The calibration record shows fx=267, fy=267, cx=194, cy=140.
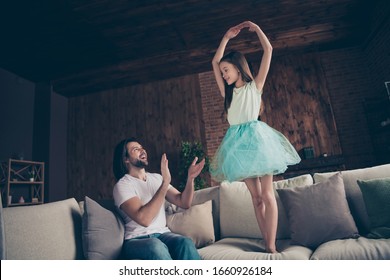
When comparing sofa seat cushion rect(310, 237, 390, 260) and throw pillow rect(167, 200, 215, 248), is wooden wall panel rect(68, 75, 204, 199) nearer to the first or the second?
throw pillow rect(167, 200, 215, 248)

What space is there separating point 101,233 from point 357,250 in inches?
46.2

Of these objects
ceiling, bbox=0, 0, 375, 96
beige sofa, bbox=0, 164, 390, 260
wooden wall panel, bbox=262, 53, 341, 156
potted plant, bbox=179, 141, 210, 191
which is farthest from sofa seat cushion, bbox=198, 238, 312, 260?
wooden wall panel, bbox=262, 53, 341, 156

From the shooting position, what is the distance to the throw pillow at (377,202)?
1350mm

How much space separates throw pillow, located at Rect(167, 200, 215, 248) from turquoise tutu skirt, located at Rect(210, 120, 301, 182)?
39 centimetres

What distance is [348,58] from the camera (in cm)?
430

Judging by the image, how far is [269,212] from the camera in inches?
51.2

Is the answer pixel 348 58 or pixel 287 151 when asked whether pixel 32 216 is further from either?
pixel 348 58

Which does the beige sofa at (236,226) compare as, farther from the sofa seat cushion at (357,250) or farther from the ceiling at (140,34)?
the ceiling at (140,34)

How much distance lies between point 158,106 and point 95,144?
119 cm

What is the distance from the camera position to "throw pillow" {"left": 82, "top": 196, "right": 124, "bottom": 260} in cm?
126

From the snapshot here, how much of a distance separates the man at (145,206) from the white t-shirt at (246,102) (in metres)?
0.32

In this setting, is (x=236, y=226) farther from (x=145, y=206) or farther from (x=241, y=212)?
(x=145, y=206)

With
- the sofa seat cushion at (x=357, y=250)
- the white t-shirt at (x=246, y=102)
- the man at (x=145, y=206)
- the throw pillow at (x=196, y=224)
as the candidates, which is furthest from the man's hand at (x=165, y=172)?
the sofa seat cushion at (x=357, y=250)

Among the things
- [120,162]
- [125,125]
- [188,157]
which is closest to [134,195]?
[120,162]
